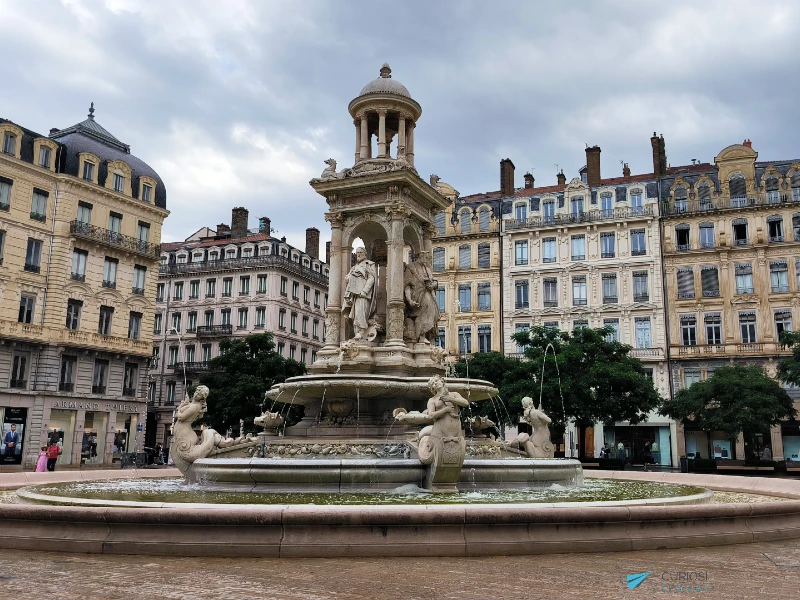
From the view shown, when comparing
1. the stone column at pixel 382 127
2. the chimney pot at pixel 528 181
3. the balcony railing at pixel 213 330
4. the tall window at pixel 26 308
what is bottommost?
the tall window at pixel 26 308

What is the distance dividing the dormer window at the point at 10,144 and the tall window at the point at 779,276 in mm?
49755

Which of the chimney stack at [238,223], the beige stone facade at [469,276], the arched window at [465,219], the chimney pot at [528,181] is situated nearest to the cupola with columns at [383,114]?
the beige stone facade at [469,276]

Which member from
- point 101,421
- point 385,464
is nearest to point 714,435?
point 101,421

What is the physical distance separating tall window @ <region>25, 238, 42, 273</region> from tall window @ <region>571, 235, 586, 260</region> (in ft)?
121

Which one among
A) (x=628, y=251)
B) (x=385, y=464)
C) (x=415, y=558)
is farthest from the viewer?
(x=628, y=251)

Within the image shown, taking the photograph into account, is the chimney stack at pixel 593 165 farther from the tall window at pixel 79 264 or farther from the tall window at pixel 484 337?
the tall window at pixel 79 264

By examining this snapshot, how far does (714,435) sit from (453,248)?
23.9 meters

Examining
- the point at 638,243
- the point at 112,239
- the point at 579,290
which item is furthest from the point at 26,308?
the point at 638,243

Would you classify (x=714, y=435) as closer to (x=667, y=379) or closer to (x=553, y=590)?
(x=667, y=379)

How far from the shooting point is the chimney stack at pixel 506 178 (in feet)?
199

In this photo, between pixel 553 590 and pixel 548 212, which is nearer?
pixel 553 590

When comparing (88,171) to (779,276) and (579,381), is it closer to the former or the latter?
(579,381)

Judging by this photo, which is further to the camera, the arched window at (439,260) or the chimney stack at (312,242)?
the chimney stack at (312,242)

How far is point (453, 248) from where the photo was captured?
198 ft
